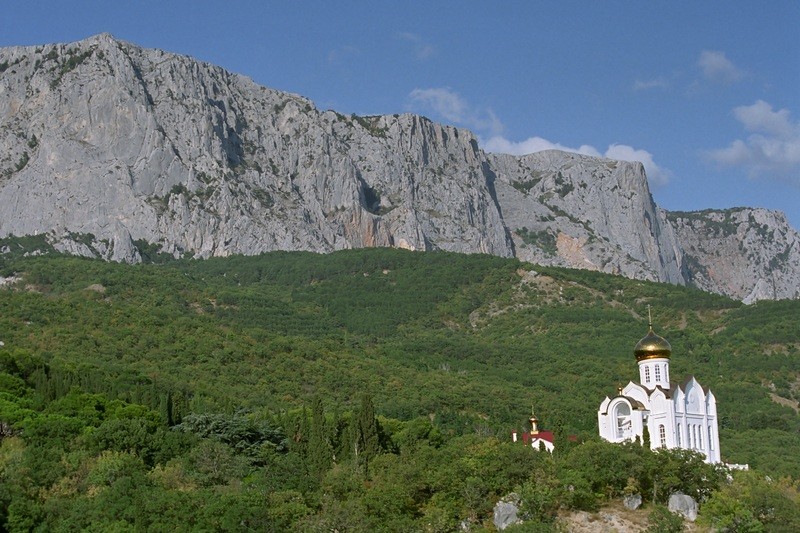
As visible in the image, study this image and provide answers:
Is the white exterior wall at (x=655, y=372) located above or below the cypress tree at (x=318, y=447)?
above

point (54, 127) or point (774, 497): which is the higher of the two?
point (54, 127)

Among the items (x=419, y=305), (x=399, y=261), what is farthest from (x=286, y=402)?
(x=399, y=261)

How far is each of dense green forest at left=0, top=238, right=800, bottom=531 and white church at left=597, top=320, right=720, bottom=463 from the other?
2.26 m

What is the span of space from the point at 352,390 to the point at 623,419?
39320 mm

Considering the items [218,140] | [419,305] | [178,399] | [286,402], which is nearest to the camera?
[178,399]

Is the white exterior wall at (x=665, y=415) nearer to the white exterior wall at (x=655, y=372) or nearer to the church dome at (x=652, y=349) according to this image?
the white exterior wall at (x=655, y=372)

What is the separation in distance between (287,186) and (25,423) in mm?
134314

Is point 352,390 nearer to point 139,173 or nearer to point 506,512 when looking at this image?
point 506,512

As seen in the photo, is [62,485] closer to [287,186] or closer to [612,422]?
[612,422]

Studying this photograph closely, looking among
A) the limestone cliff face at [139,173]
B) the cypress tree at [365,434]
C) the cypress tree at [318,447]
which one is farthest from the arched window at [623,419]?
the limestone cliff face at [139,173]

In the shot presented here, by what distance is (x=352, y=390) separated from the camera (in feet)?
336

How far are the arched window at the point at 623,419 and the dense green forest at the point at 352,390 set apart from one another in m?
1.98

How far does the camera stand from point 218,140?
192 metres

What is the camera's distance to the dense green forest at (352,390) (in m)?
55.6
